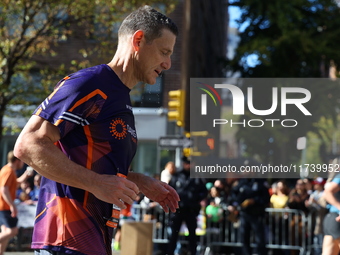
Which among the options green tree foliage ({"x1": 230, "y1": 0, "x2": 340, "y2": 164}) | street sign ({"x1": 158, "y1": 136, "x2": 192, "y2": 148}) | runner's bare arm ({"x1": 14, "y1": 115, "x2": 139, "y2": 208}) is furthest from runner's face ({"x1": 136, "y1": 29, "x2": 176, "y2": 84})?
green tree foliage ({"x1": 230, "y1": 0, "x2": 340, "y2": 164})

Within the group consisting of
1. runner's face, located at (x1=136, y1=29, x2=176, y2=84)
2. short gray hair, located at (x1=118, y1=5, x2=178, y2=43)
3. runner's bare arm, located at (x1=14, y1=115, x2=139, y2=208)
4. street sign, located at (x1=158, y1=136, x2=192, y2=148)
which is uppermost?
street sign, located at (x1=158, y1=136, x2=192, y2=148)

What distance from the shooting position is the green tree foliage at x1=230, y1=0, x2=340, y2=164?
2478 centimetres

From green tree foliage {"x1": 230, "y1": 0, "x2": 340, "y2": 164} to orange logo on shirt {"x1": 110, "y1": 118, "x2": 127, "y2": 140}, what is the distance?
21.1m

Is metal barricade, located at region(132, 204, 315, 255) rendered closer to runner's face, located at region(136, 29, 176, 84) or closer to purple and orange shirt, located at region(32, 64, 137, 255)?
runner's face, located at region(136, 29, 176, 84)

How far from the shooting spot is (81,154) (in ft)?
8.66

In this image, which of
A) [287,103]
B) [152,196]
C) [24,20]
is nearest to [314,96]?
[287,103]

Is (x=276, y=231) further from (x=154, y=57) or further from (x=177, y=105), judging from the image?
(x=154, y=57)

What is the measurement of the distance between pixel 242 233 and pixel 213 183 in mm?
2004

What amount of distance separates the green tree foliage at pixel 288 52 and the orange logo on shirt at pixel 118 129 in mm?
21127

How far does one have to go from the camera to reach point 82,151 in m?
2.64

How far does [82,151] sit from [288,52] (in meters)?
24.6

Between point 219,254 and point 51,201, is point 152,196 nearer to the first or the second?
point 51,201

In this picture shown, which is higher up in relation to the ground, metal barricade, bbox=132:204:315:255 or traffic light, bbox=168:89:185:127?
traffic light, bbox=168:89:185:127

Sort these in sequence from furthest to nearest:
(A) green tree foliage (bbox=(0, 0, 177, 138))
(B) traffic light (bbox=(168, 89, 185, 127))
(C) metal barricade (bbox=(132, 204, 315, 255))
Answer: (B) traffic light (bbox=(168, 89, 185, 127)) → (A) green tree foliage (bbox=(0, 0, 177, 138)) → (C) metal barricade (bbox=(132, 204, 315, 255))
